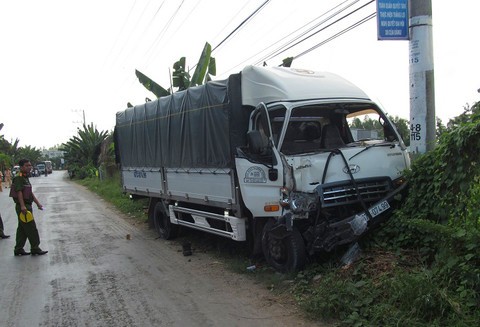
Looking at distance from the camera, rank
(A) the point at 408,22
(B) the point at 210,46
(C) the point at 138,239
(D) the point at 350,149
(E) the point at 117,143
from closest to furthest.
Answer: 1. (D) the point at 350,149
2. (A) the point at 408,22
3. (C) the point at 138,239
4. (E) the point at 117,143
5. (B) the point at 210,46

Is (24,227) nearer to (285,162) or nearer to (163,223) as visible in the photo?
(163,223)

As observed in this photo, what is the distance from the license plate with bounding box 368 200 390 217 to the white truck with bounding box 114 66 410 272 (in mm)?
13

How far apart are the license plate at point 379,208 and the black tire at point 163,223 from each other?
5.04 meters

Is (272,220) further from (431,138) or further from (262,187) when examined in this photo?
(431,138)

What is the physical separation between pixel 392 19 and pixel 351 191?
271 cm

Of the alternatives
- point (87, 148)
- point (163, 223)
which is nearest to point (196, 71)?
point (163, 223)

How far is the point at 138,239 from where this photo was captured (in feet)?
31.9

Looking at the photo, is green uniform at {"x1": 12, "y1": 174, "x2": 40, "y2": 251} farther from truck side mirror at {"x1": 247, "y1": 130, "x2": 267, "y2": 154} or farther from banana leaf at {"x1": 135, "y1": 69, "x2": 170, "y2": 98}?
banana leaf at {"x1": 135, "y1": 69, "x2": 170, "y2": 98}

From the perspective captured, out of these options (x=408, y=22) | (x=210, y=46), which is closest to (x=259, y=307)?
(x=408, y=22)

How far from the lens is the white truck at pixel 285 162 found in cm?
543

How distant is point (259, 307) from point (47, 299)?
2.78m

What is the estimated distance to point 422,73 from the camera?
620 cm

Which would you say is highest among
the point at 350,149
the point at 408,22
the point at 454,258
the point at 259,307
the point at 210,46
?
the point at 210,46

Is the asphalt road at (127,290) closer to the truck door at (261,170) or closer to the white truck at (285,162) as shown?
the white truck at (285,162)
